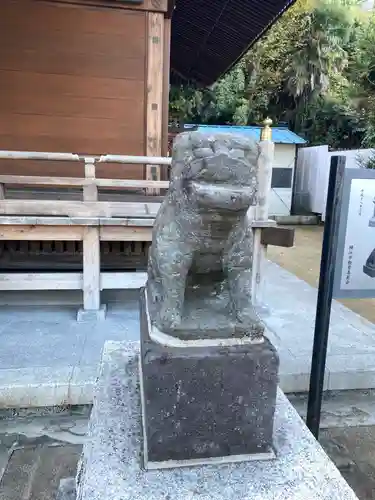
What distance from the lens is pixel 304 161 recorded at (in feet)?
44.3

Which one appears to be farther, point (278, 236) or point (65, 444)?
point (278, 236)

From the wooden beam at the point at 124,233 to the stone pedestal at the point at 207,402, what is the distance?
237 centimetres

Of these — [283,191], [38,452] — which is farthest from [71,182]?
[283,191]

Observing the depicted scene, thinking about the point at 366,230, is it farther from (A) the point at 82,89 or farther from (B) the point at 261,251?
(A) the point at 82,89

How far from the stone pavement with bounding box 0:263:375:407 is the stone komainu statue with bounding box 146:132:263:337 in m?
1.39

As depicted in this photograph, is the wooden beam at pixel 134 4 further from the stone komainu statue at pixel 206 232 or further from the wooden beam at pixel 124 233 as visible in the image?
the stone komainu statue at pixel 206 232

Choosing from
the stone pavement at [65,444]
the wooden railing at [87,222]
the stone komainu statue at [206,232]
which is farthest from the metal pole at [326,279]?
the wooden railing at [87,222]

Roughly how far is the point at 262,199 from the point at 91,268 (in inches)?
68.7

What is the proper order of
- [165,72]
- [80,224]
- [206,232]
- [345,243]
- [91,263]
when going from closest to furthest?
1. [206,232]
2. [345,243]
3. [80,224]
4. [91,263]
5. [165,72]

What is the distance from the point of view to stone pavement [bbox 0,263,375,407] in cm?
258

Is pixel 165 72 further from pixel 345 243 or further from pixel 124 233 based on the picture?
pixel 345 243

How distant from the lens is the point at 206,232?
1.34 m

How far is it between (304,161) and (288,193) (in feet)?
6.04

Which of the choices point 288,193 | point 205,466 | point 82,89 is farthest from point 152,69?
point 288,193
